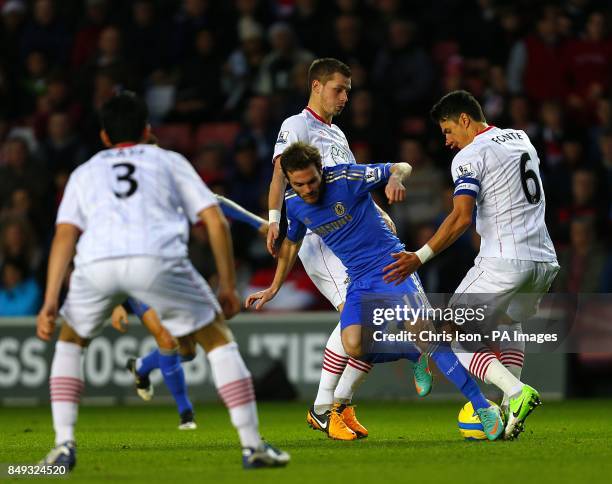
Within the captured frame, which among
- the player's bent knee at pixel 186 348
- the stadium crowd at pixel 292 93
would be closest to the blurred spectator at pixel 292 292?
the stadium crowd at pixel 292 93

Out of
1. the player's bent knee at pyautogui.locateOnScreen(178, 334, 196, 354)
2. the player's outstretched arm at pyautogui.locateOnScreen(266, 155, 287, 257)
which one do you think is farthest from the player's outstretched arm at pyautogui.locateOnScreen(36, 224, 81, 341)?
the player's bent knee at pyautogui.locateOnScreen(178, 334, 196, 354)

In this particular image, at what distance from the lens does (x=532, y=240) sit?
8242 mm

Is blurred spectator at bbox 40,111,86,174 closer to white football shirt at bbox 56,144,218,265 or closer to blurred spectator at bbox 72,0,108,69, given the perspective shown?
blurred spectator at bbox 72,0,108,69

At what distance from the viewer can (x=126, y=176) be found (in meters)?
6.11

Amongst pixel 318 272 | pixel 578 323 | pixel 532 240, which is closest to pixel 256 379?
pixel 578 323

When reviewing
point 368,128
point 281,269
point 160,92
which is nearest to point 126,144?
point 281,269

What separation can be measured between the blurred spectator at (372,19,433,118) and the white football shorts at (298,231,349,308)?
6.24m

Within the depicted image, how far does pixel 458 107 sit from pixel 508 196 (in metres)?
0.68

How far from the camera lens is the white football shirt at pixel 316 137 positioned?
885cm

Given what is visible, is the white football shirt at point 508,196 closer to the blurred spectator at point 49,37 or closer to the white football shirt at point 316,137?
the white football shirt at point 316,137

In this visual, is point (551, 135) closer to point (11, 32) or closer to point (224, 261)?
point (11, 32)

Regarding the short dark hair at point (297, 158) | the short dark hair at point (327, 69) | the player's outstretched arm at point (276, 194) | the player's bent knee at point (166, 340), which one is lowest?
the player's bent knee at point (166, 340)

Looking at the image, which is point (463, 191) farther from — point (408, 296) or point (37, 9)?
point (37, 9)

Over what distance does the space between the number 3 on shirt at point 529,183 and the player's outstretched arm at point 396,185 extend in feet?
3.06
